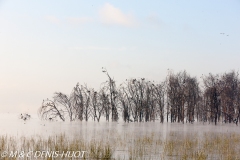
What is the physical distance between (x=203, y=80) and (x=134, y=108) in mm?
13000

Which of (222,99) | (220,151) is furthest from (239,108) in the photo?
(220,151)

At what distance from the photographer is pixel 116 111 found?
4741cm

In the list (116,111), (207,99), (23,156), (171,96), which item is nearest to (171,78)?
(171,96)

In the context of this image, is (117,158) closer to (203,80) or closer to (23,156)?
(23,156)

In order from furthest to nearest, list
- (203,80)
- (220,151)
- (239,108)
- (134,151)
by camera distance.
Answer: (203,80) → (239,108) → (220,151) → (134,151)

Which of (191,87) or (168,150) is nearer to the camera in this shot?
(168,150)

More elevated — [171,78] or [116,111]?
[171,78]

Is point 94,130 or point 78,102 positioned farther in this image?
point 78,102

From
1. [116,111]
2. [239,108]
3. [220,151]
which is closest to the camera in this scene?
[220,151]

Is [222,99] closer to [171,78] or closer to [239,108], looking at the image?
[239,108]

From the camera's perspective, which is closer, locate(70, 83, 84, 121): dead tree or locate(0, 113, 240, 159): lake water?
locate(0, 113, 240, 159): lake water

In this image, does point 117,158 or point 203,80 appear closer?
point 117,158

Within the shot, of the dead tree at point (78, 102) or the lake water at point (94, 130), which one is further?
the dead tree at point (78, 102)

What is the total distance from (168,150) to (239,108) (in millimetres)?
35090
